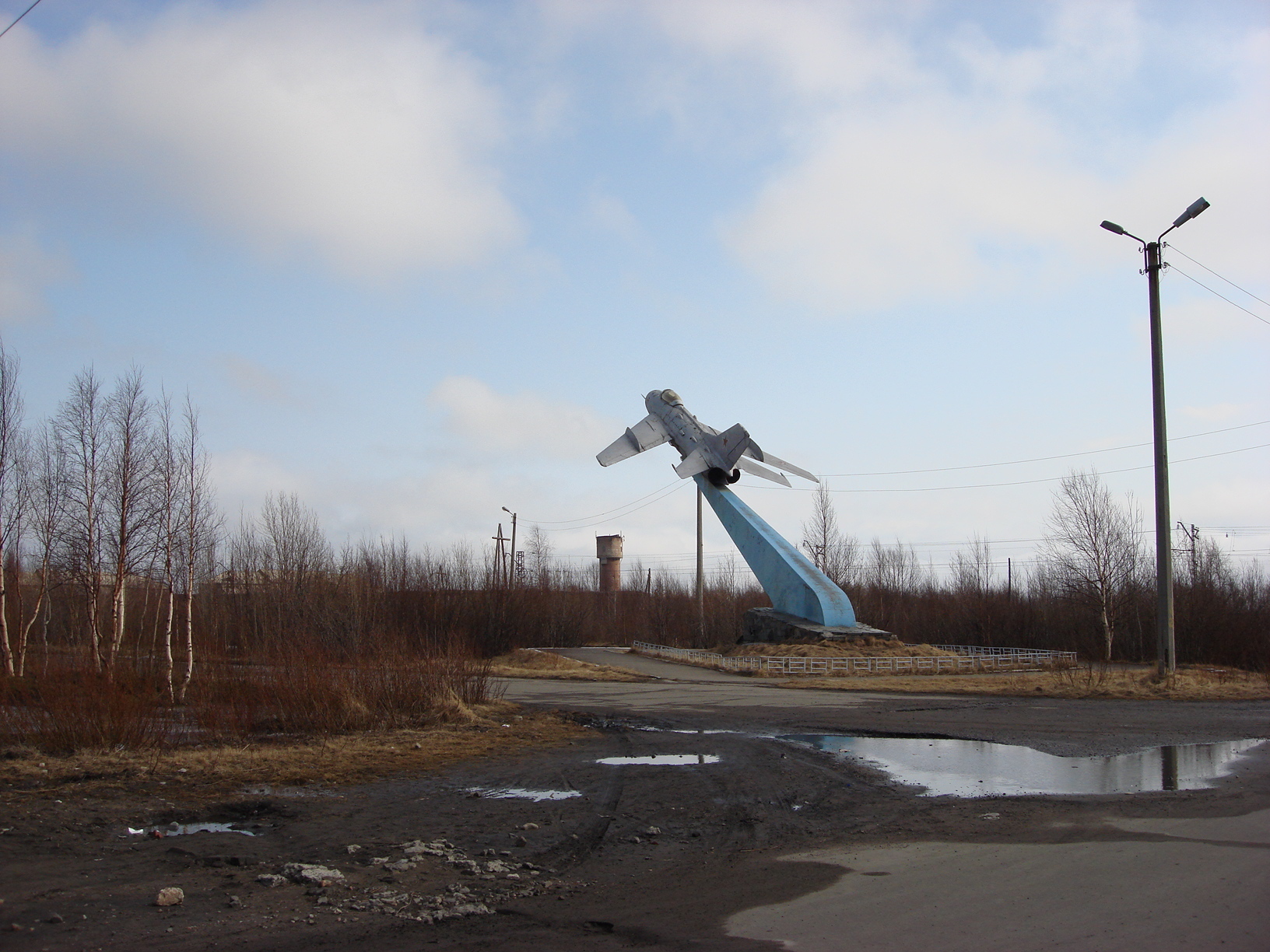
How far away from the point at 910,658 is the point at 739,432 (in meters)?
10.0

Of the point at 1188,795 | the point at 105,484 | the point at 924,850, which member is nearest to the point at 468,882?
the point at 924,850

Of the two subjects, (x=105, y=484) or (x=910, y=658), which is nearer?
(x=105, y=484)

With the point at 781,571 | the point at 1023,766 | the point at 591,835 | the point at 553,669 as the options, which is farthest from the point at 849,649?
the point at 591,835

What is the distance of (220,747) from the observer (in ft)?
32.5

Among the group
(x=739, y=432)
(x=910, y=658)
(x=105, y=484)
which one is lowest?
(x=910, y=658)

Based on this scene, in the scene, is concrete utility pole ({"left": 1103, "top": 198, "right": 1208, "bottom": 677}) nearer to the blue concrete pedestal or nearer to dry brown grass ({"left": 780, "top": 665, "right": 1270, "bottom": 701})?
dry brown grass ({"left": 780, "top": 665, "right": 1270, "bottom": 701})

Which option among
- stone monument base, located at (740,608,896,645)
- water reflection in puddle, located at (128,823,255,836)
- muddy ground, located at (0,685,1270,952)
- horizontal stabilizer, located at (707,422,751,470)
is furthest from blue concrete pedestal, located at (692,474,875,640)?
water reflection in puddle, located at (128,823,255,836)

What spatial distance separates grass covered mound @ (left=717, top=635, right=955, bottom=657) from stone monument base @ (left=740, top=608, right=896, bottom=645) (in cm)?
20

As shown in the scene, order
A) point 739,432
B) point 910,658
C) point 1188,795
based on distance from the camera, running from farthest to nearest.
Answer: point 739,432
point 910,658
point 1188,795

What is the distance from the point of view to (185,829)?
250 inches

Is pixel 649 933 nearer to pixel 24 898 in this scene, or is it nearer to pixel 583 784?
pixel 24 898

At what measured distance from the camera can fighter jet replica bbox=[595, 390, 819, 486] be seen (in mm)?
31594

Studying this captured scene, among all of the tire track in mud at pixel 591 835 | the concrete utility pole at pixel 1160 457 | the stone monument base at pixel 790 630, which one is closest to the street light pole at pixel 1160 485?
the concrete utility pole at pixel 1160 457

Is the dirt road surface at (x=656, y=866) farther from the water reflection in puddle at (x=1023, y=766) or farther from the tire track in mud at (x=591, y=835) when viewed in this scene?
the water reflection in puddle at (x=1023, y=766)
